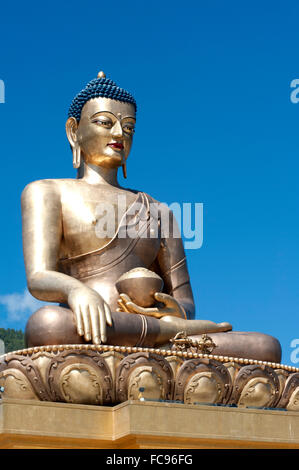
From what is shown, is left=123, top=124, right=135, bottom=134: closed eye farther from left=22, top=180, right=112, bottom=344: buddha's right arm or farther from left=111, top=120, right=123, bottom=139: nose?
left=22, top=180, right=112, bottom=344: buddha's right arm

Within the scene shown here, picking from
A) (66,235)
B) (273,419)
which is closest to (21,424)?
(273,419)

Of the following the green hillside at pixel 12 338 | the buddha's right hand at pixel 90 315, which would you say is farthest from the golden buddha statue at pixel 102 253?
the green hillside at pixel 12 338

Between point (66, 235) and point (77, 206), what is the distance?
11.6 inches

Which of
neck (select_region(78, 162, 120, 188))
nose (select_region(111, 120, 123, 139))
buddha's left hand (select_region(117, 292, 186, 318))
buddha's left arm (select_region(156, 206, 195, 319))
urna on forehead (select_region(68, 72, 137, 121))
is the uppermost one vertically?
urna on forehead (select_region(68, 72, 137, 121))

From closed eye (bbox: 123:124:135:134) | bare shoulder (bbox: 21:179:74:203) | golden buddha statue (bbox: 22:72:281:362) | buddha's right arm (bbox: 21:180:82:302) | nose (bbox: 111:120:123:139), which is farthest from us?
closed eye (bbox: 123:124:135:134)

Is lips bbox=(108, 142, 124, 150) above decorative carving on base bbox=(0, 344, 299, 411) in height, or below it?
above

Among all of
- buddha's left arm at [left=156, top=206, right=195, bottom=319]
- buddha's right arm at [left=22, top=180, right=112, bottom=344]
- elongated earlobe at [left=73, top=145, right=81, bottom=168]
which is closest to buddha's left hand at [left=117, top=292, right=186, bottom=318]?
buddha's right arm at [left=22, top=180, right=112, bottom=344]

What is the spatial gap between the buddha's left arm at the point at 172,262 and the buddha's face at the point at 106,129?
30.6 inches

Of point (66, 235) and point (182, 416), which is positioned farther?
point (66, 235)

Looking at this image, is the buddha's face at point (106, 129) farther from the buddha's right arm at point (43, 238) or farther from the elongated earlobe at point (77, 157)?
the buddha's right arm at point (43, 238)

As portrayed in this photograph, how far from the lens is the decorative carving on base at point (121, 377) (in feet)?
22.3

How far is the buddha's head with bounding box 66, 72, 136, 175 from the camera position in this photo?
887cm

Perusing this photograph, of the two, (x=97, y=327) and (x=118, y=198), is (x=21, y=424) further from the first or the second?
(x=118, y=198)
